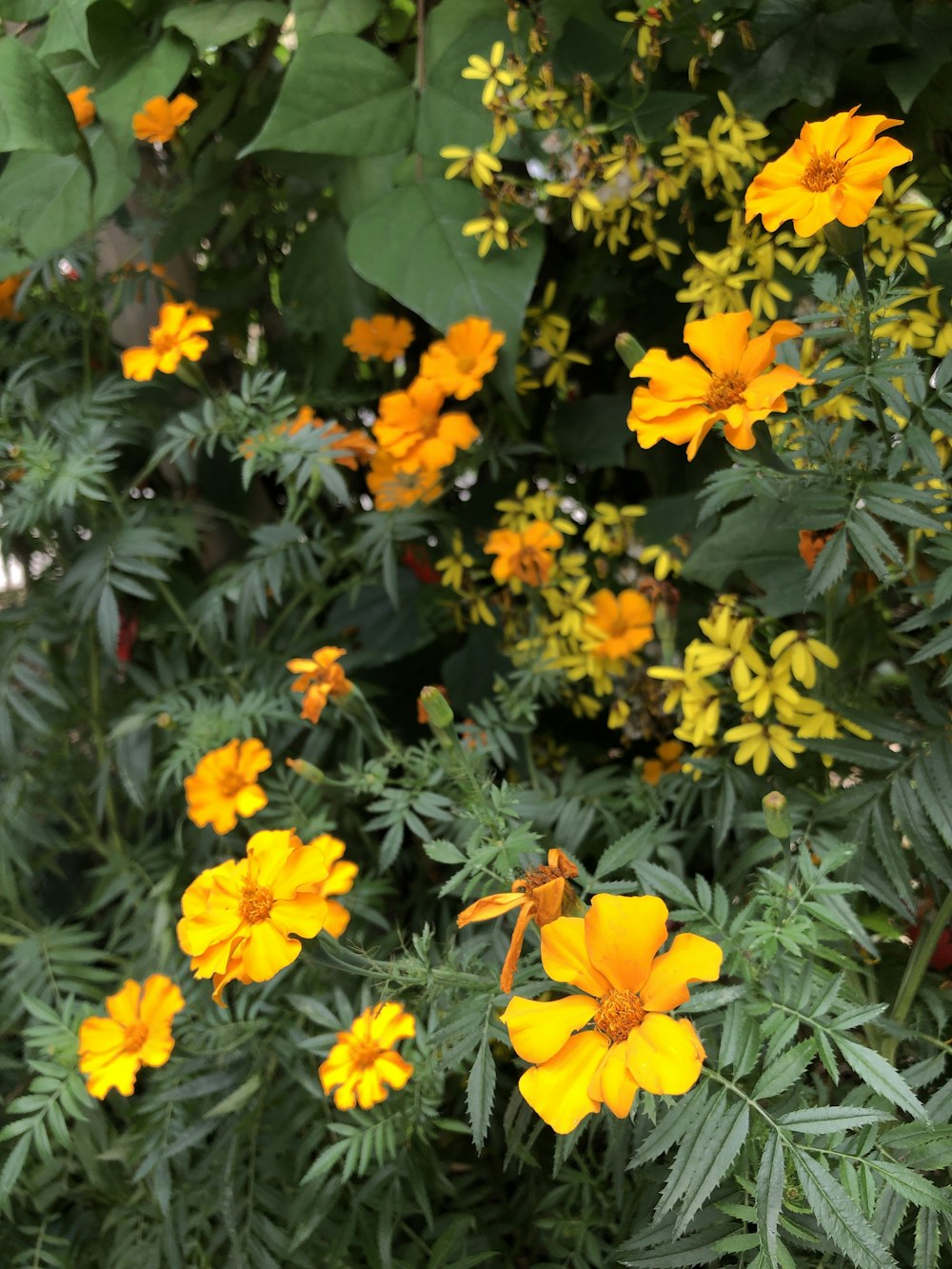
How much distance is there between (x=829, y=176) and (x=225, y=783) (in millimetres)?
557

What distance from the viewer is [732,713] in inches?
31.2

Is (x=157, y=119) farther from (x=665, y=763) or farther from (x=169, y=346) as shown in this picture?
(x=665, y=763)

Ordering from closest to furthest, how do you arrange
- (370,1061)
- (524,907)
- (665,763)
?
(524,907)
(370,1061)
(665,763)

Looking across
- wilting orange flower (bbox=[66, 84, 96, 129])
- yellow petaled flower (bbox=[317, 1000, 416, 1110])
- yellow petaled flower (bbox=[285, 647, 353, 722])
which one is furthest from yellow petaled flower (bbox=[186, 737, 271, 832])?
wilting orange flower (bbox=[66, 84, 96, 129])

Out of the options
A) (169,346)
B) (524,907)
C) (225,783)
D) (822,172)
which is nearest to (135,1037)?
(225,783)

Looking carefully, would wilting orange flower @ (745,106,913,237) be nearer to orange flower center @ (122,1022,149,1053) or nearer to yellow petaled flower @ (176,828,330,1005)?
yellow petaled flower @ (176,828,330,1005)

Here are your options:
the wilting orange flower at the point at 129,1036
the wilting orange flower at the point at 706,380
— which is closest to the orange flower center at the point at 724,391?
the wilting orange flower at the point at 706,380

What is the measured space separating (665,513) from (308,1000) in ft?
1.58

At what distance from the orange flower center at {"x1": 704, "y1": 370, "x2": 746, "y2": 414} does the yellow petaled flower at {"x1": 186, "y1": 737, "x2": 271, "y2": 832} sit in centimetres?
41

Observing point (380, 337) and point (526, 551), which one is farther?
point (380, 337)

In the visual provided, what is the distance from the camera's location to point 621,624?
850 mm

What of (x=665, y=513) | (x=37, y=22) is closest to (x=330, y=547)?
(x=665, y=513)

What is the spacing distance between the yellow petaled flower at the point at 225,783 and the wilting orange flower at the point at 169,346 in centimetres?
30

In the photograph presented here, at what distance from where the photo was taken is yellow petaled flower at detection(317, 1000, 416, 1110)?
1.93ft
